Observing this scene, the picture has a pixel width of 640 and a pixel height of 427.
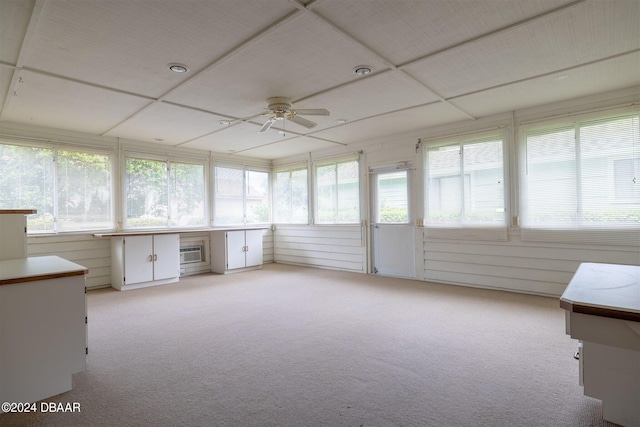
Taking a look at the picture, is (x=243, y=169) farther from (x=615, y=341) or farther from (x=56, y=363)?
(x=615, y=341)

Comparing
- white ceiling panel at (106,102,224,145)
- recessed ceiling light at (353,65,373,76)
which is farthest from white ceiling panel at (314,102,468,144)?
white ceiling panel at (106,102,224,145)

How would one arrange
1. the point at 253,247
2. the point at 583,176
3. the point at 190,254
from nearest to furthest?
the point at 583,176 < the point at 190,254 < the point at 253,247

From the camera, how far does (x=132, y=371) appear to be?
2545mm

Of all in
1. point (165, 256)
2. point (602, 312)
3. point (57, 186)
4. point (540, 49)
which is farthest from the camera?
point (165, 256)

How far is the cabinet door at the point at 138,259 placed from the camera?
5.42 m

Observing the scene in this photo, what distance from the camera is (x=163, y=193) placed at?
650 cm

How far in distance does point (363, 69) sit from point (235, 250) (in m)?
4.87

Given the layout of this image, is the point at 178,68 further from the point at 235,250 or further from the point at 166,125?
the point at 235,250

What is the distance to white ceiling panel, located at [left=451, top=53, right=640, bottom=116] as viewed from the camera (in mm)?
3391

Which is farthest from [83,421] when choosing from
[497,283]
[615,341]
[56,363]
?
[497,283]

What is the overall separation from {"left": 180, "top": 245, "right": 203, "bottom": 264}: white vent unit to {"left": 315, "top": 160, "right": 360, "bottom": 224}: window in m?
2.70

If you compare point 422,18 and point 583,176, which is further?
point 583,176

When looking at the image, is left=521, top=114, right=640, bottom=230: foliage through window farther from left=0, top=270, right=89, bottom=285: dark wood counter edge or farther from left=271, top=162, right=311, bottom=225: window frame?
left=0, top=270, right=89, bottom=285: dark wood counter edge

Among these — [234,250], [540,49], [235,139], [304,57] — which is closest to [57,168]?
[235,139]
